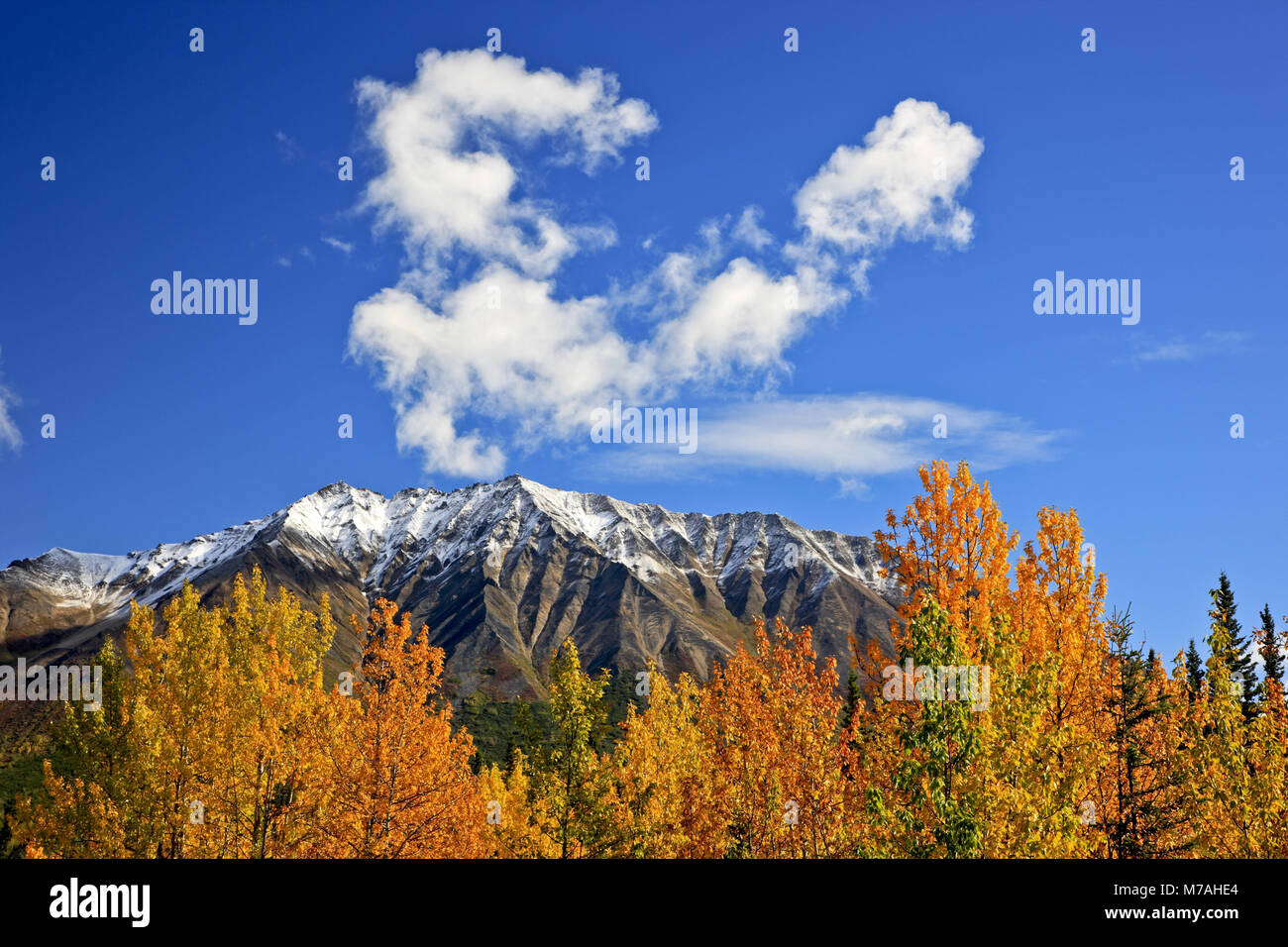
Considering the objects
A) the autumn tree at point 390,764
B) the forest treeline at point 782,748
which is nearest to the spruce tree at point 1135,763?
the forest treeline at point 782,748

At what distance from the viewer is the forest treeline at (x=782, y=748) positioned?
52.5 ft

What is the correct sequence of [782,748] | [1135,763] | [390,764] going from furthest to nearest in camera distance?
[1135,763], [390,764], [782,748]

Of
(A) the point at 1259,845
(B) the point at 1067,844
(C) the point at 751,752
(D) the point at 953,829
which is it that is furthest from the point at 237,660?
(A) the point at 1259,845

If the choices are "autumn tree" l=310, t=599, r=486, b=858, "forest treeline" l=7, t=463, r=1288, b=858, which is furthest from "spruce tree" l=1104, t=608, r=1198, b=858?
"autumn tree" l=310, t=599, r=486, b=858

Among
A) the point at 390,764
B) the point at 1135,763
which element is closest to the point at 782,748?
the point at 390,764

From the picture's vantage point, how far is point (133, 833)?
933 inches

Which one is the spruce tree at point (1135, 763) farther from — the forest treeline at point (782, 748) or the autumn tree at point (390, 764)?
the autumn tree at point (390, 764)

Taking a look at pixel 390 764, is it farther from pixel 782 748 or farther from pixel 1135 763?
pixel 1135 763

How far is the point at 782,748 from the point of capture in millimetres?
20188

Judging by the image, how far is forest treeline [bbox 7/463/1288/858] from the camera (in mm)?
16016

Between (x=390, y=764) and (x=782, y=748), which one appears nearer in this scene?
(x=782, y=748)
